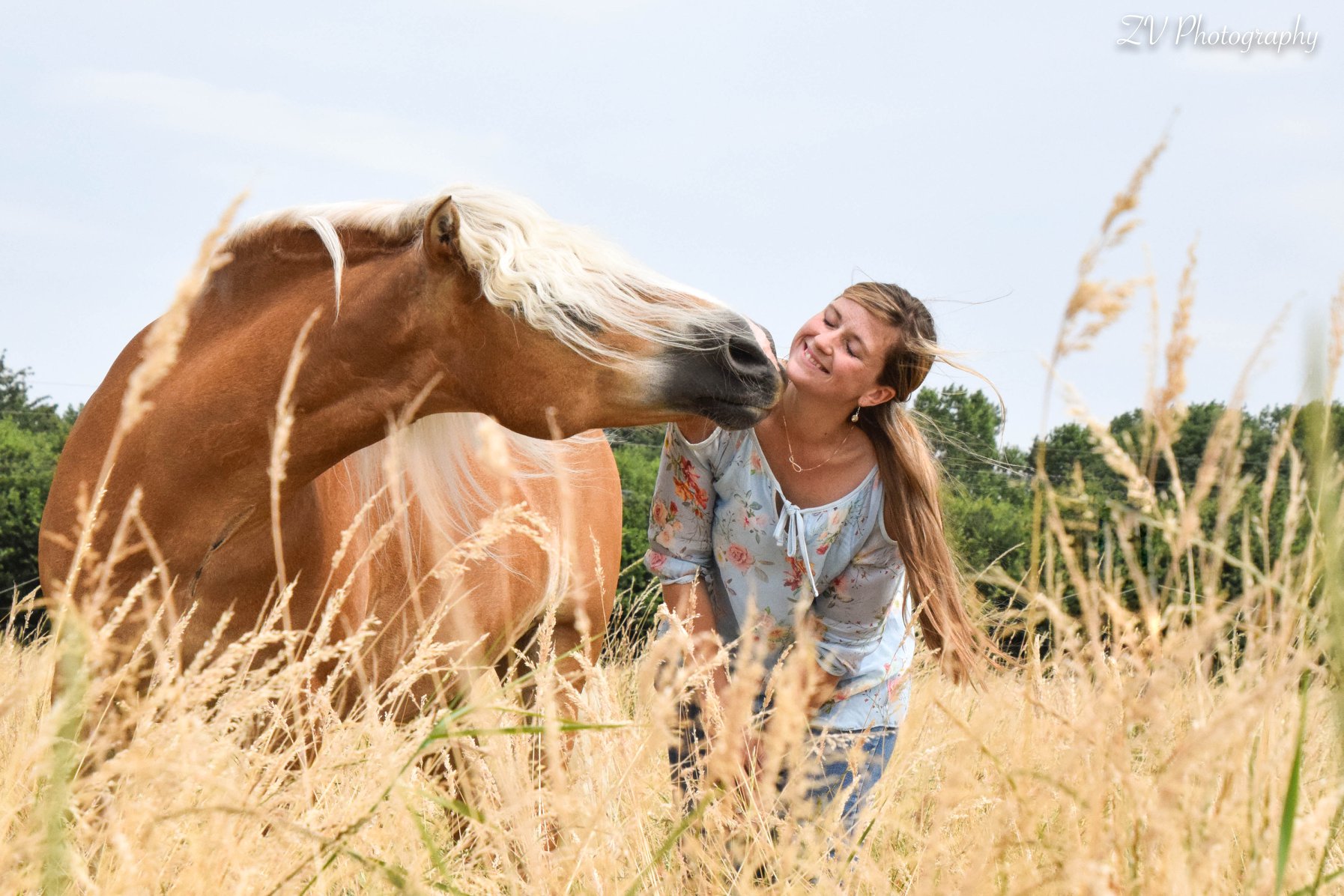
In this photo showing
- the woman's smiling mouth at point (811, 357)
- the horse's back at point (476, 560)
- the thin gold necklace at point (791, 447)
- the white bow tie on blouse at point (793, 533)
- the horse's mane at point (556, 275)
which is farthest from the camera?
the thin gold necklace at point (791, 447)

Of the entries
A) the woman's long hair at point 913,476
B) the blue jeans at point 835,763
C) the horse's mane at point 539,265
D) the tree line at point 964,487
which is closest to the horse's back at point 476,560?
the horse's mane at point 539,265

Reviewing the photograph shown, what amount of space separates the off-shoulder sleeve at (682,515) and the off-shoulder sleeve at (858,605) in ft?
1.40

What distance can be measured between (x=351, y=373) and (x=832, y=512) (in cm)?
151

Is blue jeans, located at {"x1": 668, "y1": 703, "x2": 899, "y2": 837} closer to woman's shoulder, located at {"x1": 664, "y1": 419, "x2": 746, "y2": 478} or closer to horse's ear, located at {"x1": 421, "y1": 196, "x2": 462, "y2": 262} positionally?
woman's shoulder, located at {"x1": 664, "y1": 419, "x2": 746, "y2": 478}

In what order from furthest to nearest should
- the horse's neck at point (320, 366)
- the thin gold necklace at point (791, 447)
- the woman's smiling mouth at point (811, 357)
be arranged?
the thin gold necklace at point (791, 447) → the woman's smiling mouth at point (811, 357) → the horse's neck at point (320, 366)

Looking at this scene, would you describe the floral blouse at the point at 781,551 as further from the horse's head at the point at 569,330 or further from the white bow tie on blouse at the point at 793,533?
the horse's head at the point at 569,330

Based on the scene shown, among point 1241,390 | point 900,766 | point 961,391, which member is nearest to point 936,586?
point 900,766

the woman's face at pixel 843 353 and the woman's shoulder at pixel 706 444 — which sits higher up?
the woman's face at pixel 843 353

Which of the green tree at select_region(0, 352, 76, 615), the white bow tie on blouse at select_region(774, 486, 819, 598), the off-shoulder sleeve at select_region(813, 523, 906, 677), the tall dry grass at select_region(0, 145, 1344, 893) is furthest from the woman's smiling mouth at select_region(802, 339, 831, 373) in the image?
the green tree at select_region(0, 352, 76, 615)

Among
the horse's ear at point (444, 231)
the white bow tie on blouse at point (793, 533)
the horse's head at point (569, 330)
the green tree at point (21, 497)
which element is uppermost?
the horse's ear at point (444, 231)

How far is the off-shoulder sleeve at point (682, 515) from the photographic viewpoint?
351cm

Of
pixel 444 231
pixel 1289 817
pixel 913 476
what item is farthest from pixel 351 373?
pixel 1289 817

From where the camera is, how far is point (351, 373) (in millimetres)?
2633

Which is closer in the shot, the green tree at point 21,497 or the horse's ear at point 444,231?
the horse's ear at point 444,231
